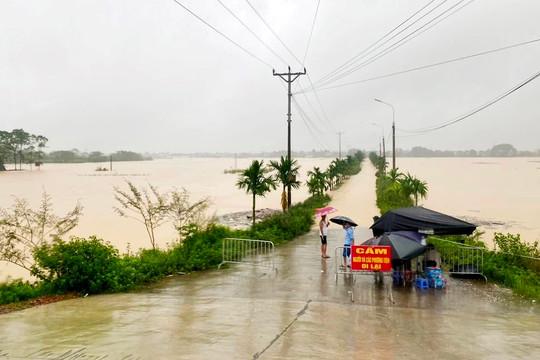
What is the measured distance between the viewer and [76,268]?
10.2 m

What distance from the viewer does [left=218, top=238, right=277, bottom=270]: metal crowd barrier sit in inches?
538

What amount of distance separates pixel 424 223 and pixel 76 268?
27.8 feet

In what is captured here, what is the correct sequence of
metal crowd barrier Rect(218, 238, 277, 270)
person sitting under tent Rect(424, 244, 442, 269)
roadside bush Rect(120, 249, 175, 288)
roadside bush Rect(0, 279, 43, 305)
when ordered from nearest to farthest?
roadside bush Rect(0, 279, 43, 305)
roadside bush Rect(120, 249, 175, 288)
person sitting under tent Rect(424, 244, 442, 269)
metal crowd barrier Rect(218, 238, 277, 270)

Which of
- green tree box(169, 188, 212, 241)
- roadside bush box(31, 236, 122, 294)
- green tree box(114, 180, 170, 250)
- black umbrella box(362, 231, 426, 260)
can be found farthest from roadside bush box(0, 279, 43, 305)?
black umbrella box(362, 231, 426, 260)

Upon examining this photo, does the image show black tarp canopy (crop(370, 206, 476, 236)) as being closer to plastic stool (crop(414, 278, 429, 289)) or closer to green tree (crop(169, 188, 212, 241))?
plastic stool (crop(414, 278, 429, 289))

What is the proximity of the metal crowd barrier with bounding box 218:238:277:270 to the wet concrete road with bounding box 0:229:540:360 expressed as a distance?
2139mm

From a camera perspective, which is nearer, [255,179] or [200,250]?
[200,250]

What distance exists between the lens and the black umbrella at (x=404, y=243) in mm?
10195

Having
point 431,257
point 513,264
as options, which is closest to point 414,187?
point 513,264

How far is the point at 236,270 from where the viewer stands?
504 inches

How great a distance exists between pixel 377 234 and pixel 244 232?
7.12 meters

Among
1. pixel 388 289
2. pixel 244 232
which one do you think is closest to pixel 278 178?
pixel 244 232

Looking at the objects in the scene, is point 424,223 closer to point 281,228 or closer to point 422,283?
point 422,283

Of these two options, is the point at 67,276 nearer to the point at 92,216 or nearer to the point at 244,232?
the point at 244,232
